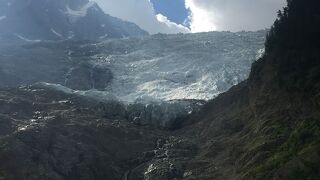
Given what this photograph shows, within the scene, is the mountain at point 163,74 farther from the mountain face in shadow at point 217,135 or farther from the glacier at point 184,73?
the mountain face in shadow at point 217,135

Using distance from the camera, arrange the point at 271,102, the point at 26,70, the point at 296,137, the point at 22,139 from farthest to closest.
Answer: the point at 26,70 → the point at 22,139 → the point at 271,102 → the point at 296,137

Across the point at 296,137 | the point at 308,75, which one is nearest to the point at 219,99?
the point at 308,75

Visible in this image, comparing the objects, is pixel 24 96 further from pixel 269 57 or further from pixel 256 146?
pixel 256 146

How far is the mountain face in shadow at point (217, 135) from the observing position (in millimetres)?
84188

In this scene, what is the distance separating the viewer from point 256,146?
8681 centimetres

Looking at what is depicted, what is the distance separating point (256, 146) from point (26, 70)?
121981mm

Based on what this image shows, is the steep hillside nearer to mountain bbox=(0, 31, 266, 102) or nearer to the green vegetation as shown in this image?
the green vegetation

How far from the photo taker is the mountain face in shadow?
8419cm

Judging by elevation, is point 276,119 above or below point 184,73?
below

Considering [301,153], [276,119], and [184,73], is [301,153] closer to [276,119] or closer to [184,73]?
[276,119]

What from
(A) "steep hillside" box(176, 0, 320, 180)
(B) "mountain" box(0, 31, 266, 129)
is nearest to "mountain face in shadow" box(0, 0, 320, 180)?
(A) "steep hillside" box(176, 0, 320, 180)

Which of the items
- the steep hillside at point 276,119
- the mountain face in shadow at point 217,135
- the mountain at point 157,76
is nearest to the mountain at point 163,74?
the mountain at point 157,76

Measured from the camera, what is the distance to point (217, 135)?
105250mm

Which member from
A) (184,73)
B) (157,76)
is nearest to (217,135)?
(184,73)
